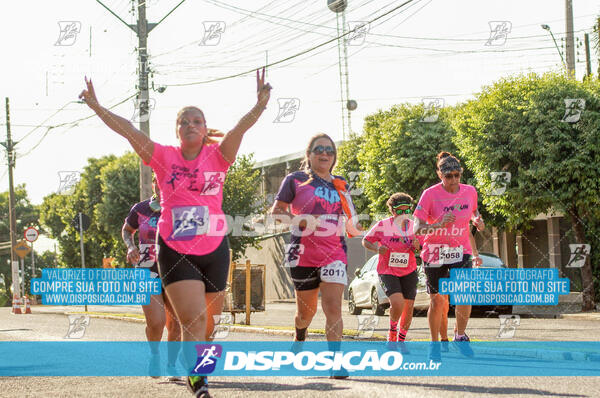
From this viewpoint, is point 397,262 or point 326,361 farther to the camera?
point 397,262

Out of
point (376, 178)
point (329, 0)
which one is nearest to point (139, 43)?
point (329, 0)

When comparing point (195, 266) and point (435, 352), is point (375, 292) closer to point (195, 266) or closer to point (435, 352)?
point (435, 352)

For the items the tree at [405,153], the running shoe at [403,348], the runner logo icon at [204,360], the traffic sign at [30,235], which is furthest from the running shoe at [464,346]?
the traffic sign at [30,235]

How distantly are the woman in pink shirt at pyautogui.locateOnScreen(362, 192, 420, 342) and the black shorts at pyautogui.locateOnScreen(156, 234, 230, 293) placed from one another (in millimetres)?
3169

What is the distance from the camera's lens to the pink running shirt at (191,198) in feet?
17.5

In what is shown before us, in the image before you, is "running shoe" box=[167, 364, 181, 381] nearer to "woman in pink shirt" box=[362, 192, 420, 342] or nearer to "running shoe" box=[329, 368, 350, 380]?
"running shoe" box=[329, 368, 350, 380]

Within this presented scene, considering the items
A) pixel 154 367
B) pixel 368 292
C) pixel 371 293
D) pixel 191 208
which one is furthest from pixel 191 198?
pixel 368 292

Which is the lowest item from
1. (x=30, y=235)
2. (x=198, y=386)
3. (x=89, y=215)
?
(x=198, y=386)

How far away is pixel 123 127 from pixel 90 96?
40 cm

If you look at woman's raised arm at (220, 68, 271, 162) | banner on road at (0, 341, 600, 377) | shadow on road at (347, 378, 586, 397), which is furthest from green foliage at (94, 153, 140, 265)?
woman's raised arm at (220, 68, 271, 162)

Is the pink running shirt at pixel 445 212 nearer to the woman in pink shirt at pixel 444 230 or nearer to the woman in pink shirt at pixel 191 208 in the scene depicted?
the woman in pink shirt at pixel 444 230

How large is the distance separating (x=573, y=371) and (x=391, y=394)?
2370 millimetres

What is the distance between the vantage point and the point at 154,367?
7520mm

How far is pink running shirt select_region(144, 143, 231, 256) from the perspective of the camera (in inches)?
211
